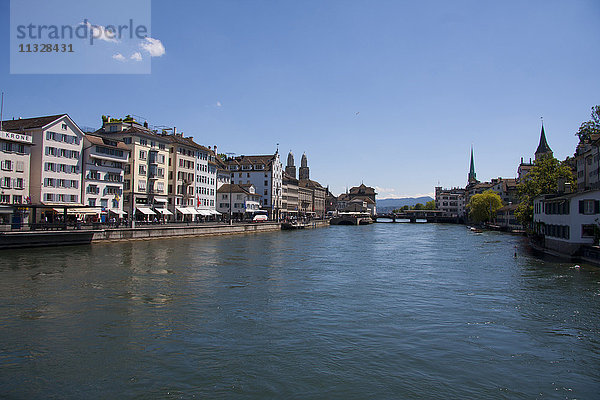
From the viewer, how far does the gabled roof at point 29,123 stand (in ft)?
179

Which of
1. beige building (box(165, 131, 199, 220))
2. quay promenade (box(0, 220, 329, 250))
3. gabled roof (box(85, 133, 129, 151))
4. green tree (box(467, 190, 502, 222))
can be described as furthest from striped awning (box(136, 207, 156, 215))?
green tree (box(467, 190, 502, 222))

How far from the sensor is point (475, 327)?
1798cm

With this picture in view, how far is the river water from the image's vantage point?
40.0 ft

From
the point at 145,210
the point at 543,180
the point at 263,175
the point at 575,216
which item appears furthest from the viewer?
the point at 263,175

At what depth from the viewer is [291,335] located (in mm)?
16500

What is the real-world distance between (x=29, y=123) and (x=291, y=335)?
177 ft

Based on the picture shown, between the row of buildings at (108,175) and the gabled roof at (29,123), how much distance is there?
0.48 ft

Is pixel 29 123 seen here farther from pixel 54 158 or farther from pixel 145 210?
pixel 145 210

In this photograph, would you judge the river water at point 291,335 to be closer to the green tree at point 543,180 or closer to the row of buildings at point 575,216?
the row of buildings at point 575,216

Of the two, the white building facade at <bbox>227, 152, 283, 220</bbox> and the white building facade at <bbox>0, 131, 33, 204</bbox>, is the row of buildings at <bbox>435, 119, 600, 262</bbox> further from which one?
the white building facade at <bbox>227, 152, 283, 220</bbox>

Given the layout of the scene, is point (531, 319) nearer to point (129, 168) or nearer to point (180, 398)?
point (180, 398)

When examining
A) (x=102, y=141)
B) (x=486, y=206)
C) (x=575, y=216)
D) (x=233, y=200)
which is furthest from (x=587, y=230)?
(x=486, y=206)

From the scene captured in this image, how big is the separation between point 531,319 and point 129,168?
6345cm

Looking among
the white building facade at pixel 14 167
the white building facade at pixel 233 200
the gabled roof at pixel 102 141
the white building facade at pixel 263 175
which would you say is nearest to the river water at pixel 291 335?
the white building facade at pixel 14 167
